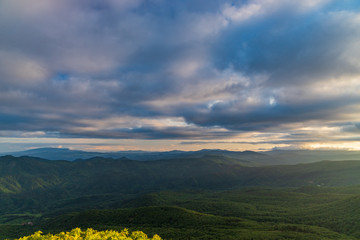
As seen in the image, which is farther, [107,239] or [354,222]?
[354,222]

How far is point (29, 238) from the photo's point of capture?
27.0 m

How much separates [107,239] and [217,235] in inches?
5399

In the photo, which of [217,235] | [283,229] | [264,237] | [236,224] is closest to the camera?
[264,237]

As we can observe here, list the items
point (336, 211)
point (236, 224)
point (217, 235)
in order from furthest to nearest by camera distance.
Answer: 1. point (336, 211)
2. point (236, 224)
3. point (217, 235)

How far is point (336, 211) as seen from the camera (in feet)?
635

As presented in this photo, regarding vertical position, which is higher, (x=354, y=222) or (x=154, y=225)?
(x=354, y=222)

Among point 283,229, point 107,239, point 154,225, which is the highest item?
point 107,239

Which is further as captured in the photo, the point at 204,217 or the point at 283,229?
the point at 204,217

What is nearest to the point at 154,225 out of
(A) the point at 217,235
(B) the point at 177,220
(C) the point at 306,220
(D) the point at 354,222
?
(B) the point at 177,220

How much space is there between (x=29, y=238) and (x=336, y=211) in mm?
262195

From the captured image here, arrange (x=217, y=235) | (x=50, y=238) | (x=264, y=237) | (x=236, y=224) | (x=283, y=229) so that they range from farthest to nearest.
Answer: (x=236, y=224), (x=283, y=229), (x=217, y=235), (x=264, y=237), (x=50, y=238)

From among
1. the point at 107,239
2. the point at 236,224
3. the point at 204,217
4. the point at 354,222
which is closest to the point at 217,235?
the point at 236,224

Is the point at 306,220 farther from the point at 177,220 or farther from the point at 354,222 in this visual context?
the point at 177,220

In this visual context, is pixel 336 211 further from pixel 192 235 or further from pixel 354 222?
pixel 192 235
